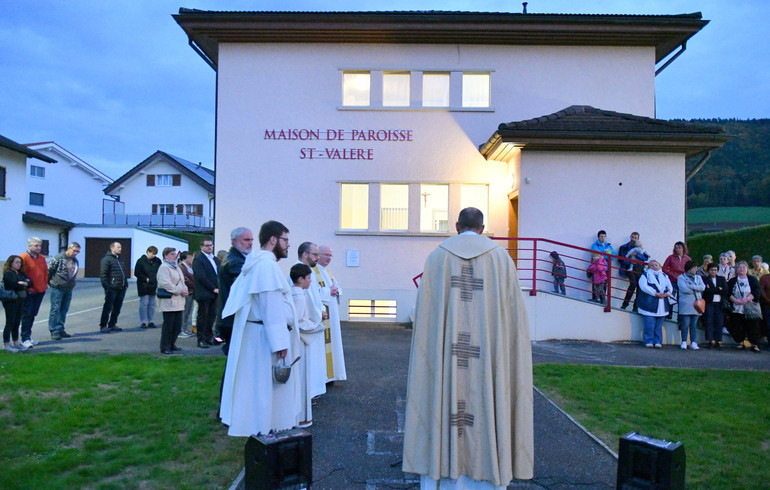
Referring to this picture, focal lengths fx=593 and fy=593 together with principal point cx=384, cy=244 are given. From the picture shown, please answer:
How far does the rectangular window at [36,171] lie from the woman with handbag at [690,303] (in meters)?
44.9

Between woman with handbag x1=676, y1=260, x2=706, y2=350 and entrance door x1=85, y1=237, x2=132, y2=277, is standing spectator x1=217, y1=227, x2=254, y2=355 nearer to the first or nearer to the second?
woman with handbag x1=676, y1=260, x2=706, y2=350

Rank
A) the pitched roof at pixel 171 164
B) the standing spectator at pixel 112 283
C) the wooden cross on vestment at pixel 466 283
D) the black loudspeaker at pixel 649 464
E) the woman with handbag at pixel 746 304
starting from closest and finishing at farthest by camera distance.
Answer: the black loudspeaker at pixel 649 464 → the wooden cross on vestment at pixel 466 283 → the woman with handbag at pixel 746 304 → the standing spectator at pixel 112 283 → the pitched roof at pixel 171 164

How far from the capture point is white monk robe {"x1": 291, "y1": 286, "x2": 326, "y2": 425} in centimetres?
637

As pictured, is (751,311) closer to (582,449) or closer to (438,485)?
(582,449)

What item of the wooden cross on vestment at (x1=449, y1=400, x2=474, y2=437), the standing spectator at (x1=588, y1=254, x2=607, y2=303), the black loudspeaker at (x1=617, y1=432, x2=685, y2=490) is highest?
the standing spectator at (x1=588, y1=254, x2=607, y2=303)

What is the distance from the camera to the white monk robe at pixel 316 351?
22.6 feet

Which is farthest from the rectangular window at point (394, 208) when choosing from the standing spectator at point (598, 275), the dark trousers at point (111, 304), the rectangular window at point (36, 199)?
the rectangular window at point (36, 199)

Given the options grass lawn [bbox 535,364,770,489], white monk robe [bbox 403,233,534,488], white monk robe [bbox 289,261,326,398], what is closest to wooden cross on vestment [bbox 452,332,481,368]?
white monk robe [bbox 403,233,534,488]

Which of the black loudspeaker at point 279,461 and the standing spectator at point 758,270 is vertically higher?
the standing spectator at point 758,270

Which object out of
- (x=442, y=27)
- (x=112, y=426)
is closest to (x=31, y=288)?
(x=112, y=426)

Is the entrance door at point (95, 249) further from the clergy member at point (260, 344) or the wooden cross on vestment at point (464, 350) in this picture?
the wooden cross on vestment at point (464, 350)

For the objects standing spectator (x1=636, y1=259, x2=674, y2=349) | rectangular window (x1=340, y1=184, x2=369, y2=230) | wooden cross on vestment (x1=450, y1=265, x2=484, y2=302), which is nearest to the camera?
wooden cross on vestment (x1=450, y1=265, x2=484, y2=302)

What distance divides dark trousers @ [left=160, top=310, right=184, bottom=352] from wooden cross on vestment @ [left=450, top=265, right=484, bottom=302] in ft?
25.4

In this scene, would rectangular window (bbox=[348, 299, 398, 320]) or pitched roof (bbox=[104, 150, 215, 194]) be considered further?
pitched roof (bbox=[104, 150, 215, 194])
